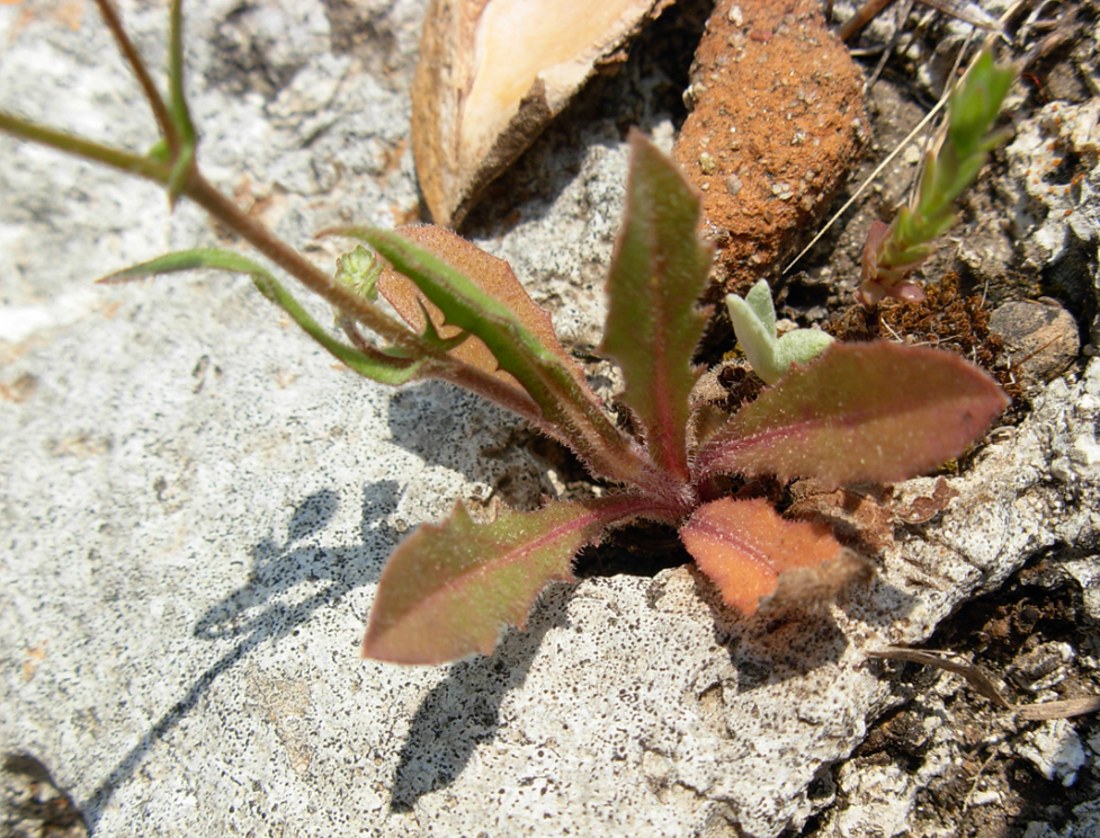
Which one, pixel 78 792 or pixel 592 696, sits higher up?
pixel 78 792

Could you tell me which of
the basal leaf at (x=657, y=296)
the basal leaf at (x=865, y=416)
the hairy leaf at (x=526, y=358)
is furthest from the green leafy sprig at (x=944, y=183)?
the hairy leaf at (x=526, y=358)

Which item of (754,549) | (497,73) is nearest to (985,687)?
(754,549)

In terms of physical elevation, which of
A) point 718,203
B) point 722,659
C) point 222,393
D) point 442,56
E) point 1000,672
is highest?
point 442,56

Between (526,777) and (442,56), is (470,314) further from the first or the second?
(442,56)

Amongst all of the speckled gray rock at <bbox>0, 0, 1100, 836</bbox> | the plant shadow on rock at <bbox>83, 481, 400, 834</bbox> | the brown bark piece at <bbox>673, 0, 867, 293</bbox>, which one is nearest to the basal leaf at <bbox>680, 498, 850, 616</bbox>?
the speckled gray rock at <bbox>0, 0, 1100, 836</bbox>

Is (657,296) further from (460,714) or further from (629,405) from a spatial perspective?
(460,714)

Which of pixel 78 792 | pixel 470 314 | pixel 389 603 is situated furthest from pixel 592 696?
pixel 78 792

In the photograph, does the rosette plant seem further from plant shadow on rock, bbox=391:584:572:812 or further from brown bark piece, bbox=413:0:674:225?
brown bark piece, bbox=413:0:674:225

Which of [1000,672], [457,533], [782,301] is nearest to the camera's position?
[457,533]
